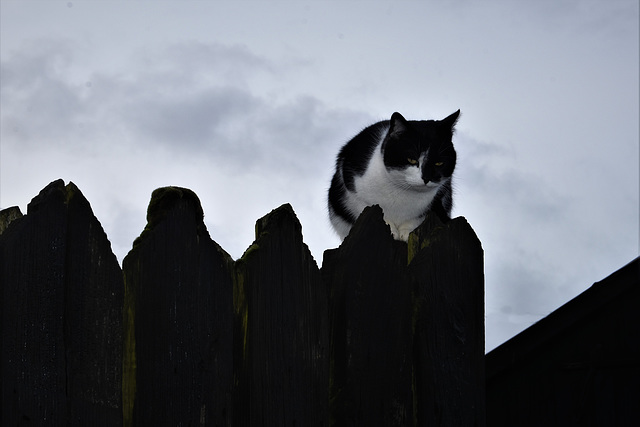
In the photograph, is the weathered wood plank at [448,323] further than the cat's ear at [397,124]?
No

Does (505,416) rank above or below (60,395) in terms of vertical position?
above

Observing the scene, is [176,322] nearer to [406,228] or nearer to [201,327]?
[201,327]

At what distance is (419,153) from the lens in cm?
455

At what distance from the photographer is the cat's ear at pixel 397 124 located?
4.55 meters

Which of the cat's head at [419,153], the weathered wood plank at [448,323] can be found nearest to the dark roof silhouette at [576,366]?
the cat's head at [419,153]

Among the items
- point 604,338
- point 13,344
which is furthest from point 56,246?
point 604,338

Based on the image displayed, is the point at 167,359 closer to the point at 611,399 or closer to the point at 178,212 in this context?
the point at 178,212

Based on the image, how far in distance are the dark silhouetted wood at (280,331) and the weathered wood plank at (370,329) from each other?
2.8 inches

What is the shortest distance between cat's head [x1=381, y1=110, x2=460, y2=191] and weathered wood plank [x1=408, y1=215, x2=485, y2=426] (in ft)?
5.47

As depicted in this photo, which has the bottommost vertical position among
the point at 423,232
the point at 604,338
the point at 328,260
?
the point at 328,260

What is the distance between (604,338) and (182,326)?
4224 mm

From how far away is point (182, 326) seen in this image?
220cm

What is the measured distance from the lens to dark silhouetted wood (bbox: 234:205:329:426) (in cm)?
227

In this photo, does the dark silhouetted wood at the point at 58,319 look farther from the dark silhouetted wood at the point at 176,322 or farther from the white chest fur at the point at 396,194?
the white chest fur at the point at 396,194
